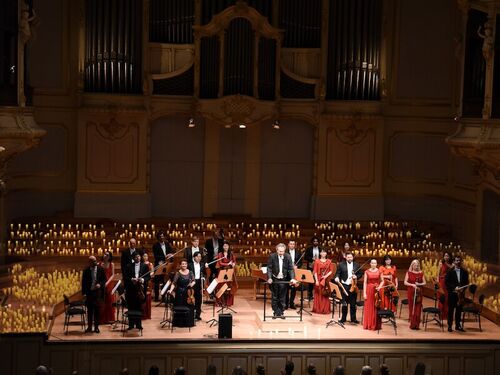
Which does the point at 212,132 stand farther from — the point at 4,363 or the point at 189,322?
the point at 4,363

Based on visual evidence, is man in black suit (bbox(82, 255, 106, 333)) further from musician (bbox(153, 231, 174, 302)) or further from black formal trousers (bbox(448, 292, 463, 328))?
black formal trousers (bbox(448, 292, 463, 328))

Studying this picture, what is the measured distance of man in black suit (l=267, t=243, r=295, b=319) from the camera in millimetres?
18609

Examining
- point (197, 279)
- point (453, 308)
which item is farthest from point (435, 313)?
point (197, 279)

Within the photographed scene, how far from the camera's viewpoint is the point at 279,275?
1880 cm

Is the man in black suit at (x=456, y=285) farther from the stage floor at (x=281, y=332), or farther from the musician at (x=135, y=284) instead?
the musician at (x=135, y=284)

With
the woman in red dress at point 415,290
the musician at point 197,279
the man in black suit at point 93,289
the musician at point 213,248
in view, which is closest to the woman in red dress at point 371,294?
the woman in red dress at point 415,290

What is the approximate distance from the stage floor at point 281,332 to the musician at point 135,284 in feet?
1.11

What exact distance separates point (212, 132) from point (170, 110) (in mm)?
1214

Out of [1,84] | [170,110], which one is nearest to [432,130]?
[170,110]

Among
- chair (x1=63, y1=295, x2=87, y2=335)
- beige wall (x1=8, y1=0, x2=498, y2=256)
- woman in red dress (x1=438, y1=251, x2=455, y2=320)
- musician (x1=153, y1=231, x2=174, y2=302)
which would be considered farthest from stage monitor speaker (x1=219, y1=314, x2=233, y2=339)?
beige wall (x1=8, y1=0, x2=498, y2=256)

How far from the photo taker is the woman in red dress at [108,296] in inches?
713

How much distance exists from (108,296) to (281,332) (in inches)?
115

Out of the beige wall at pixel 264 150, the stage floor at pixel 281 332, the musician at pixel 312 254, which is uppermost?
the beige wall at pixel 264 150

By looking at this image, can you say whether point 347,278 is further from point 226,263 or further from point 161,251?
point 161,251
